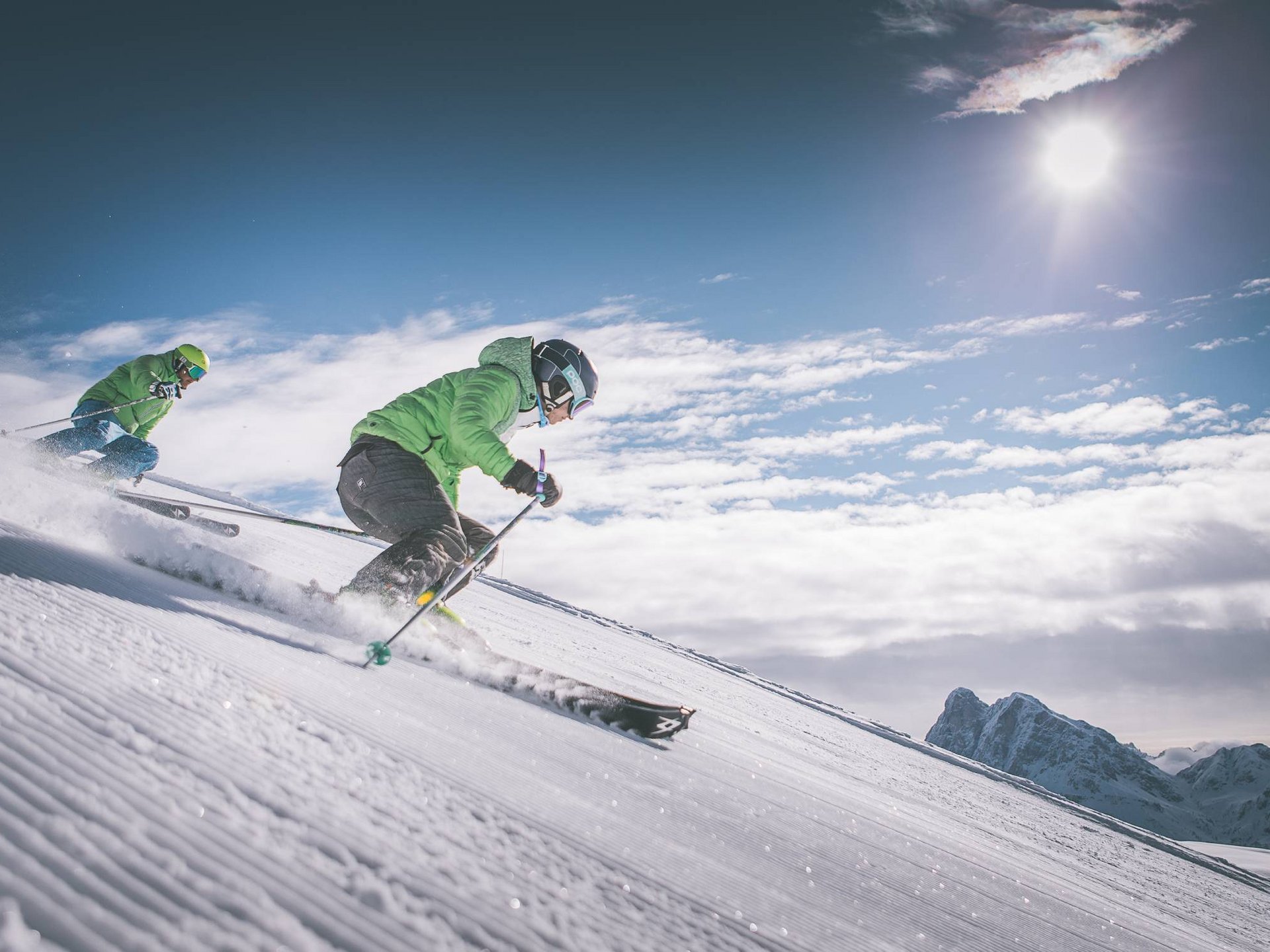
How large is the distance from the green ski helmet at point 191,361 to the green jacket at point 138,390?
0.17ft

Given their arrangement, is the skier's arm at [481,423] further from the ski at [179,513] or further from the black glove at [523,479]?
the ski at [179,513]

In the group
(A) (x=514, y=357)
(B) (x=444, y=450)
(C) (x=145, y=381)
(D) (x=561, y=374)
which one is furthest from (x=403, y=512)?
(C) (x=145, y=381)

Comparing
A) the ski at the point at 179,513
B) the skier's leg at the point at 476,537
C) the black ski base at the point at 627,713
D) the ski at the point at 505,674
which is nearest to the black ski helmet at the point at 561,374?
the skier's leg at the point at 476,537

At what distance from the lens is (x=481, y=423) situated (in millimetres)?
4250

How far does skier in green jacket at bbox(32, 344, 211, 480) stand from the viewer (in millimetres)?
7512

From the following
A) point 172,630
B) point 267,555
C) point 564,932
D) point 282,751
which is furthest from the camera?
point 267,555

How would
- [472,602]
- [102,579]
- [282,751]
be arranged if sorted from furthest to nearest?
1. [472,602]
2. [102,579]
3. [282,751]

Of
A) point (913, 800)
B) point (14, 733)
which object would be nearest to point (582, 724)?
point (14, 733)

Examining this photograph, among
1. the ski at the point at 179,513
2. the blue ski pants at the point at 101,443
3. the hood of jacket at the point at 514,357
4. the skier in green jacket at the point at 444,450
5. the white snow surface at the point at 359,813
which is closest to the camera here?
the white snow surface at the point at 359,813

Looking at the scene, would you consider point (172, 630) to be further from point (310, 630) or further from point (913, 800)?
point (913, 800)

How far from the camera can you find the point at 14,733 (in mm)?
971

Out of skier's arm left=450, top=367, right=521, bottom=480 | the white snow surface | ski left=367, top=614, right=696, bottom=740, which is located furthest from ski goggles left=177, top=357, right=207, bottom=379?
ski left=367, top=614, right=696, bottom=740

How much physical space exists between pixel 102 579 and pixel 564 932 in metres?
2.21

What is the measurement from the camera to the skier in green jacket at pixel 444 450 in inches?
159
